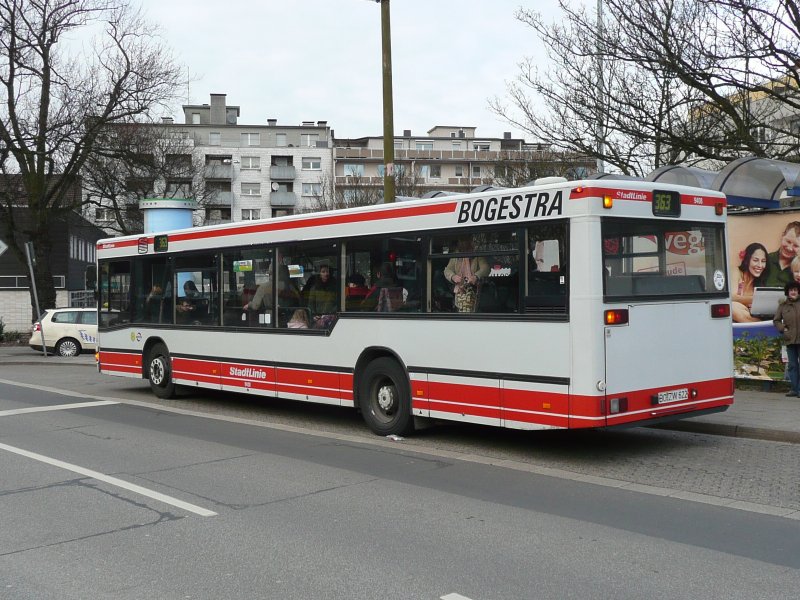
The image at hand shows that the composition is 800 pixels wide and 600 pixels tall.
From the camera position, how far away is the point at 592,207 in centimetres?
817

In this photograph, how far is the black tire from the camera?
27062 mm

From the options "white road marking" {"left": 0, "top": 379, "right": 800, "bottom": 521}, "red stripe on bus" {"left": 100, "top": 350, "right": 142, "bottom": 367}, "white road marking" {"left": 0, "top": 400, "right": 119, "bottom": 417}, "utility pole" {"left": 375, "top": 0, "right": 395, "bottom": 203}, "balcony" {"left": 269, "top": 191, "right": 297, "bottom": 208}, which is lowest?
"white road marking" {"left": 0, "top": 379, "right": 800, "bottom": 521}

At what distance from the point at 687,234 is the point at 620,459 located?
2489mm

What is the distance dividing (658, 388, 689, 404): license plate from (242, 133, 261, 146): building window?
287 ft

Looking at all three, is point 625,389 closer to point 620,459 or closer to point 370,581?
point 620,459

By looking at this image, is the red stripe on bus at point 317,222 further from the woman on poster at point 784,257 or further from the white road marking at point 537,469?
the woman on poster at point 784,257

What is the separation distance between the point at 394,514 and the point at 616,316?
3076 mm

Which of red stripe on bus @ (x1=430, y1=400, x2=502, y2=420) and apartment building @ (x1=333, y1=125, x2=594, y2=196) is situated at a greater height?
apartment building @ (x1=333, y1=125, x2=594, y2=196)

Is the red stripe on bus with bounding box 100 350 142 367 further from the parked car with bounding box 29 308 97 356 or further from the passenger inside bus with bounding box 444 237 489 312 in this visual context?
the parked car with bounding box 29 308 97 356

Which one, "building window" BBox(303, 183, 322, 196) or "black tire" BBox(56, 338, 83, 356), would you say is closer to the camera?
"black tire" BBox(56, 338, 83, 356)

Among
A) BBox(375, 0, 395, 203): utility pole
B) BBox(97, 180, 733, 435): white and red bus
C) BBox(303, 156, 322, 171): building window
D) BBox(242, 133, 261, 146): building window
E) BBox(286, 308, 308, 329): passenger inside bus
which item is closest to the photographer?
BBox(97, 180, 733, 435): white and red bus

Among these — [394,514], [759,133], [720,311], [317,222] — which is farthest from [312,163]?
[394,514]

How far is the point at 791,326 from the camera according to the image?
1236 cm

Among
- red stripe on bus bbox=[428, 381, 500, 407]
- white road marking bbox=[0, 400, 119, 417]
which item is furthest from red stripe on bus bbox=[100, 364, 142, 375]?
red stripe on bus bbox=[428, 381, 500, 407]
